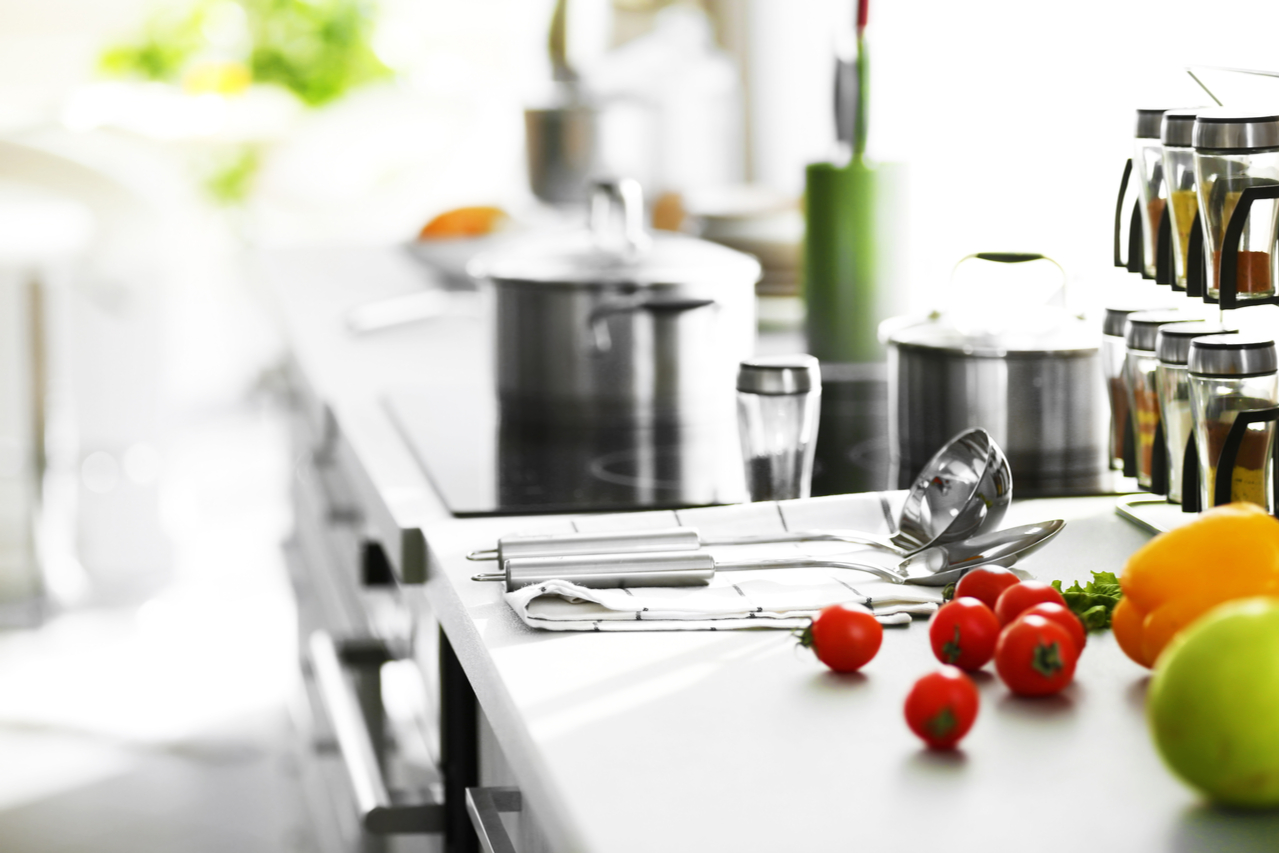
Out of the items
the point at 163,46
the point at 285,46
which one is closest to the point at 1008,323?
the point at 285,46

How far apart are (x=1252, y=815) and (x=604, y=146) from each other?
6.91ft

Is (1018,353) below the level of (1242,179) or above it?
below

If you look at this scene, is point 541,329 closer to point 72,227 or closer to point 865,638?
point 865,638

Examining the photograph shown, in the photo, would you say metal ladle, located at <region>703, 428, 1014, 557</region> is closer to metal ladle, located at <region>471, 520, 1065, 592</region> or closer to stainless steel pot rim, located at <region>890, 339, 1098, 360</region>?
metal ladle, located at <region>471, 520, 1065, 592</region>

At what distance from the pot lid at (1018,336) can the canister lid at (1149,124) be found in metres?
0.15

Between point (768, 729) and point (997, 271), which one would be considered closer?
point (768, 729)

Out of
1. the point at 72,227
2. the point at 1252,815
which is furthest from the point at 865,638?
the point at 72,227

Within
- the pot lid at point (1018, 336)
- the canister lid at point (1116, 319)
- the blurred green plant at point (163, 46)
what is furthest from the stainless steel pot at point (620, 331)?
the blurred green plant at point (163, 46)

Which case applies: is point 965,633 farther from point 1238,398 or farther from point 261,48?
point 261,48

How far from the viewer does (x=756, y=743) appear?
27.1 inches

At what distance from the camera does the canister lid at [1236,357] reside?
3.08 ft

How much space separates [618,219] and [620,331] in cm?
13

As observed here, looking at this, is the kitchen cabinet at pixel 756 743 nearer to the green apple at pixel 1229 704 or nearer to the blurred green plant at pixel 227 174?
the green apple at pixel 1229 704

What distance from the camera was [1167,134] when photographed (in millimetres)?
1049
